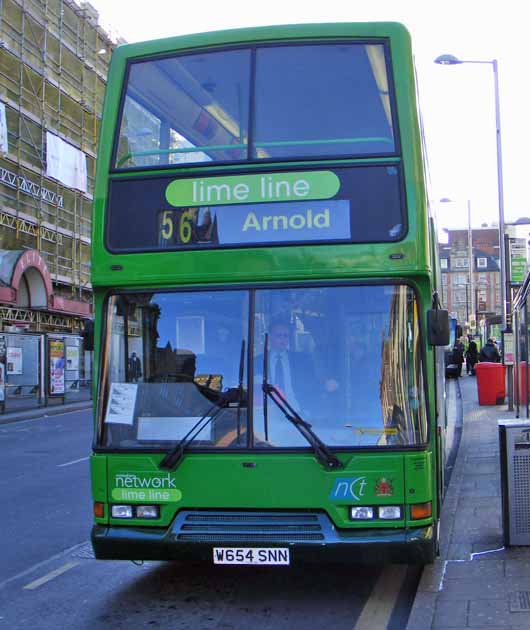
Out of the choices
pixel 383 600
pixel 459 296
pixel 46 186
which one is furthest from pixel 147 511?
pixel 459 296

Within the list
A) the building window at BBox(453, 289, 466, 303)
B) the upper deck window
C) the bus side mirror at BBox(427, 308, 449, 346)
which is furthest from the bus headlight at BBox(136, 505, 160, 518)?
the building window at BBox(453, 289, 466, 303)

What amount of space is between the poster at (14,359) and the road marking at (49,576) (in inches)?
796

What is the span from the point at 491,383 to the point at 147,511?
17.8 meters

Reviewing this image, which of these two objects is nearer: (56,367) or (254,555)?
(254,555)

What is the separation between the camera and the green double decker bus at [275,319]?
18.9 feet

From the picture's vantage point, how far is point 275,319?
604 centimetres

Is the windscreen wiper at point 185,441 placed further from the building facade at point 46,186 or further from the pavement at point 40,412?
the building facade at point 46,186

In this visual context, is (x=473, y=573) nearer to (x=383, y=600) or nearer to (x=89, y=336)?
(x=383, y=600)

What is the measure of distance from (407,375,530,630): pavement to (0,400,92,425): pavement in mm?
17676

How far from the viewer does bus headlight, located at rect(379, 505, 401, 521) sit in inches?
226

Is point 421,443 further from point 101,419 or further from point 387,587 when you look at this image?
point 101,419

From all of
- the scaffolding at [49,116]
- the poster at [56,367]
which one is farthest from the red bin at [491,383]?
the scaffolding at [49,116]

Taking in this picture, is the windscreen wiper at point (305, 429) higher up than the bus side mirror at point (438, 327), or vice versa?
the bus side mirror at point (438, 327)

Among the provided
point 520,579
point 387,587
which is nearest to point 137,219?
point 387,587
